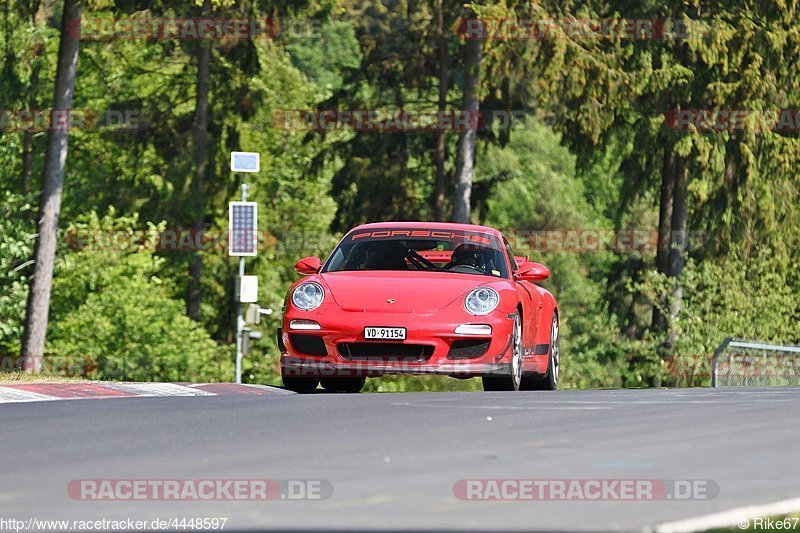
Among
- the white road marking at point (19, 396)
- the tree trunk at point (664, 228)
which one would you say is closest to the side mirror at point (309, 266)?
the white road marking at point (19, 396)

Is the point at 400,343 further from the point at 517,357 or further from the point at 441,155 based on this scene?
the point at 441,155

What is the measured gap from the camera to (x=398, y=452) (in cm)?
933

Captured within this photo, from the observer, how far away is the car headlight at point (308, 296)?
49.1 ft

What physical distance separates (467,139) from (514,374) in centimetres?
2190

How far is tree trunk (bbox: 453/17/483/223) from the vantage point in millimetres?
35750

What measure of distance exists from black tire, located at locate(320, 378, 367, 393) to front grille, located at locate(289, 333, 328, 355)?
110cm

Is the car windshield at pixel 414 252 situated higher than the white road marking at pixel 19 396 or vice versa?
the car windshield at pixel 414 252

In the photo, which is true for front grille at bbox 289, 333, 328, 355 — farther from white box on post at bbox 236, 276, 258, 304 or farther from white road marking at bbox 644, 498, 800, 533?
white box on post at bbox 236, 276, 258, 304

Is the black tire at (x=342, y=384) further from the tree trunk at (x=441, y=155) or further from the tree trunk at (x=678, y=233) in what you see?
the tree trunk at (x=441, y=155)

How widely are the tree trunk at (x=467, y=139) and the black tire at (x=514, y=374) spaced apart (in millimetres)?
20119

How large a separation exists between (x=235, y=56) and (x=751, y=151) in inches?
567

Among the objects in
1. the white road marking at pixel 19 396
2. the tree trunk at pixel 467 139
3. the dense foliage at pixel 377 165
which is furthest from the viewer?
the dense foliage at pixel 377 165

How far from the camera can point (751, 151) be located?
3725cm

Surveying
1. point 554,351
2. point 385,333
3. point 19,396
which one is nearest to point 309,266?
point 385,333
